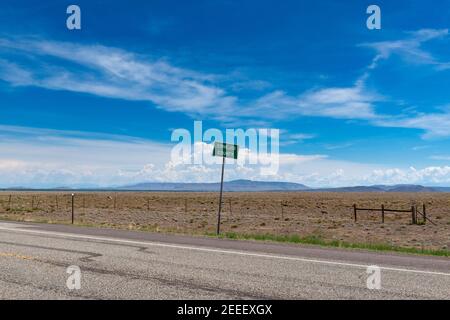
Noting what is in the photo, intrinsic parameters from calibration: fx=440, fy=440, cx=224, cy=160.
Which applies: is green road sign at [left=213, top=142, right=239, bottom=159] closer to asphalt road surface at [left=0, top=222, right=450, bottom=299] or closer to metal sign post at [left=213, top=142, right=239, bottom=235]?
metal sign post at [left=213, top=142, right=239, bottom=235]

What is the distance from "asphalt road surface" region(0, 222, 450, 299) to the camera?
660 centimetres

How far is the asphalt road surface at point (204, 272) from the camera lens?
6598mm

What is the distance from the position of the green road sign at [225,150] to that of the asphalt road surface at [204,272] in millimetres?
3862

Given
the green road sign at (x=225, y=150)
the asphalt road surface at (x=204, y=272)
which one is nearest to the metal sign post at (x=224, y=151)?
the green road sign at (x=225, y=150)

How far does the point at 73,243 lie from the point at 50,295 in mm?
6000

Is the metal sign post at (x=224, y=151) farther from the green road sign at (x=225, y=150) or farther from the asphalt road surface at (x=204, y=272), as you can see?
the asphalt road surface at (x=204, y=272)

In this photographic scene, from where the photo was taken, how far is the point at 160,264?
8.89 metres

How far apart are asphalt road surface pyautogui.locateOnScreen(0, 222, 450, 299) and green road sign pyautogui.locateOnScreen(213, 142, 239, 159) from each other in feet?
12.7

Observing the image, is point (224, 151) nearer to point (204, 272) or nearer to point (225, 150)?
point (225, 150)

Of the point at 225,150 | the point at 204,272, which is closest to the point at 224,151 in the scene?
the point at 225,150

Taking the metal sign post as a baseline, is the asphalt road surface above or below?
below

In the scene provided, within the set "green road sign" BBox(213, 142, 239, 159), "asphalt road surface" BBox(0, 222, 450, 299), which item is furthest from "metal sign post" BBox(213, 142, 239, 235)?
"asphalt road surface" BBox(0, 222, 450, 299)
